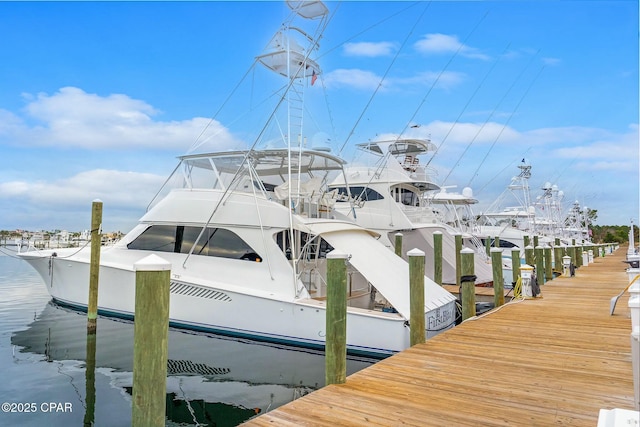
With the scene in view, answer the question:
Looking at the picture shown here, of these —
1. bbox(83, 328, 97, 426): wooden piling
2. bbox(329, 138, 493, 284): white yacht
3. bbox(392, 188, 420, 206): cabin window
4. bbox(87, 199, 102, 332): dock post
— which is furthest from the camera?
bbox(392, 188, 420, 206): cabin window

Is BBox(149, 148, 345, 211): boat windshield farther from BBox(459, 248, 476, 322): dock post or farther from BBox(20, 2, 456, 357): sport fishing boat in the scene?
BBox(459, 248, 476, 322): dock post

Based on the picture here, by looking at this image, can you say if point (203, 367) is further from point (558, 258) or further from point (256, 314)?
point (558, 258)

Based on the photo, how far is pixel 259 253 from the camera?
912 cm

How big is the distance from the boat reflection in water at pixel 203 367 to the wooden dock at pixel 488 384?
7.38 feet

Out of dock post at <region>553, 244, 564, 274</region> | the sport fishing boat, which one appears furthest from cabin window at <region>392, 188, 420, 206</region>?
the sport fishing boat

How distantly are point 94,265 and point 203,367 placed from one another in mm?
4033

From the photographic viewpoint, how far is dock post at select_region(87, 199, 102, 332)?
9.52m

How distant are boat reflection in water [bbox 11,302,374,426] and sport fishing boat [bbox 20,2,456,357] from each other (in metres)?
0.34

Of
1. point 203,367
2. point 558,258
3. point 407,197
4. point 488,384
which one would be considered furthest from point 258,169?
point 558,258

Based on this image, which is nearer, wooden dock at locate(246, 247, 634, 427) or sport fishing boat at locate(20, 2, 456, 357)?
wooden dock at locate(246, 247, 634, 427)

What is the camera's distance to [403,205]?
19766 millimetres

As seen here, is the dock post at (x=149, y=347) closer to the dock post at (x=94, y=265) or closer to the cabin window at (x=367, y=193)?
the dock post at (x=94, y=265)

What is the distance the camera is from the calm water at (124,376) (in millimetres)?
5926

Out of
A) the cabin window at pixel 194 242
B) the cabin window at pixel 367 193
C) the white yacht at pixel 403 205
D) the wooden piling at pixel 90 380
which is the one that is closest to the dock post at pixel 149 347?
the wooden piling at pixel 90 380
